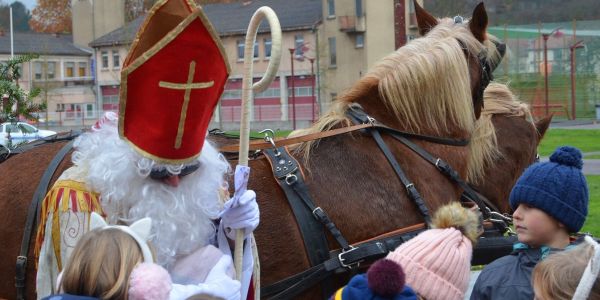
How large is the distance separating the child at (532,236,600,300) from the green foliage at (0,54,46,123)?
462cm

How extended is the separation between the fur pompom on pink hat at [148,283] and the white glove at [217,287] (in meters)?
0.25

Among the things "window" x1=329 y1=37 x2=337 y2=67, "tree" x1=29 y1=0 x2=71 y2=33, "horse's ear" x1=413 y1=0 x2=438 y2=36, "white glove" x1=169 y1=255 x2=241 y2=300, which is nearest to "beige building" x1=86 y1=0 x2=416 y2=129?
"window" x1=329 y1=37 x2=337 y2=67

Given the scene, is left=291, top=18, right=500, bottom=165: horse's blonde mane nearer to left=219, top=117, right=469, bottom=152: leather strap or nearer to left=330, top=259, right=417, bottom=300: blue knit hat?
left=219, top=117, right=469, bottom=152: leather strap

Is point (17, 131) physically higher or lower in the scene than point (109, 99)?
lower

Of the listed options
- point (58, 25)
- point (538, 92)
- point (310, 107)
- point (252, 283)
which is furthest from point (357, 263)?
point (58, 25)

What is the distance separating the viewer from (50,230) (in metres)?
3.25

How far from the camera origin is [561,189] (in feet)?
10.3

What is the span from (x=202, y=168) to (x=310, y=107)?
142ft

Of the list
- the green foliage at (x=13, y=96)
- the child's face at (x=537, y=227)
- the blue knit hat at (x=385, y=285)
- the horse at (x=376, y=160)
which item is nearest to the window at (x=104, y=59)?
the green foliage at (x=13, y=96)

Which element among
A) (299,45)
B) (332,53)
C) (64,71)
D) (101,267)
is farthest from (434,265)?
(64,71)

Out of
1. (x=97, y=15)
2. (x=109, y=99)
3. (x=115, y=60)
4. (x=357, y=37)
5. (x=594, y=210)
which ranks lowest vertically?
(x=594, y=210)

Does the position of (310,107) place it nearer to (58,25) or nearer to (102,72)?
(102,72)

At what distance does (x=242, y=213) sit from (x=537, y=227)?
114 centimetres

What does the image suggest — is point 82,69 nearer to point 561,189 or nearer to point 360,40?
point 360,40
